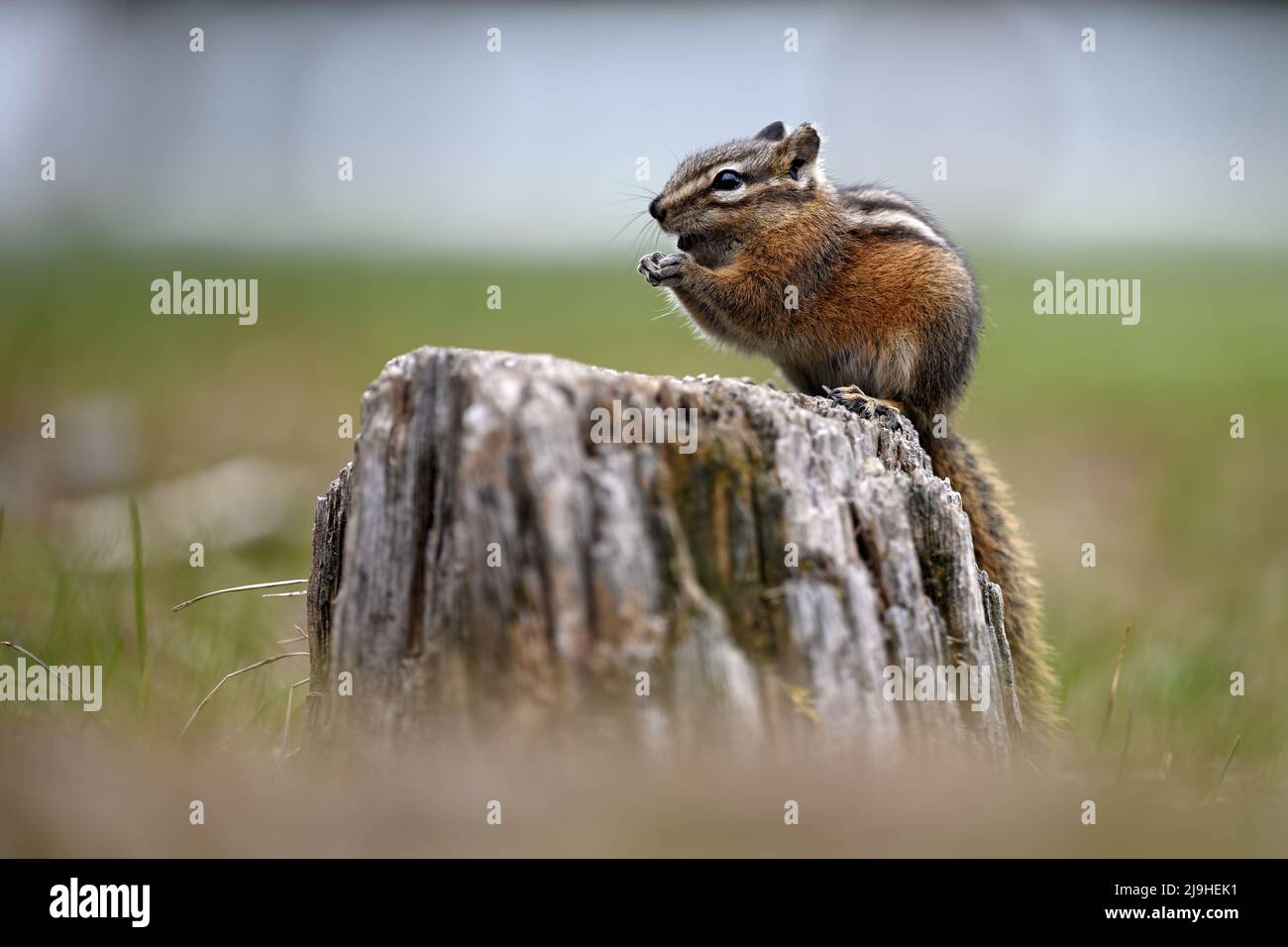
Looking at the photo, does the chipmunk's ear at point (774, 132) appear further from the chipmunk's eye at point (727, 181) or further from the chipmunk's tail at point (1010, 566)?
the chipmunk's tail at point (1010, 566)

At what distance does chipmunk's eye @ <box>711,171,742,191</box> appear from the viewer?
5.23 meters

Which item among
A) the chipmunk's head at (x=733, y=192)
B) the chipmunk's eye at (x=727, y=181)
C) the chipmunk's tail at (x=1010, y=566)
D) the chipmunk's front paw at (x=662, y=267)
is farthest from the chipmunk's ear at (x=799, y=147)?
the chipmunk's tail at (x=1010, y=566)

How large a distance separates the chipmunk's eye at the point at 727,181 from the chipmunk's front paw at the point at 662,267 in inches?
16.0

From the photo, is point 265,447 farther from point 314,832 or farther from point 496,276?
point 496,276

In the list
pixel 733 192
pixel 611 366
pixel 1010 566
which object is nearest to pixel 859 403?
pixel 1010 566

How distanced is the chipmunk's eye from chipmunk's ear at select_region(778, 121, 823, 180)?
11.1 inches

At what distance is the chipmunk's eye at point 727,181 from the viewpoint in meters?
5.23

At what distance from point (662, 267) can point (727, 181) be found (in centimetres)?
58

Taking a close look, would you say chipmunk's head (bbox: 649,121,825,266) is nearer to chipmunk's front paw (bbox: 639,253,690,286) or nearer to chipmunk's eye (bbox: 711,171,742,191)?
chipmunk's eye (bbox: 711,171,742,191)

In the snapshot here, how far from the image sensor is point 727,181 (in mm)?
5238

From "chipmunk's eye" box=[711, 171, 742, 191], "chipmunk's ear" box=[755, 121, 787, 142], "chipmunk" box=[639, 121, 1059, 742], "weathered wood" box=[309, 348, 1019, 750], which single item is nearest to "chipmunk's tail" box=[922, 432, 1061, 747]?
"chipmunk" box=[639, 121, 1059, 742]

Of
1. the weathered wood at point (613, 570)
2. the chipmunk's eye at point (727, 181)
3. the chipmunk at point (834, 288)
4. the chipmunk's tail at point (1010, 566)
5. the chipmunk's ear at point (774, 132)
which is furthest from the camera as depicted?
the chipmunk's ear at point (774, 132)

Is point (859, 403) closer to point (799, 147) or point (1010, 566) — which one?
point (1010, 566)

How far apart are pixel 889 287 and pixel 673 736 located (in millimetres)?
2912
